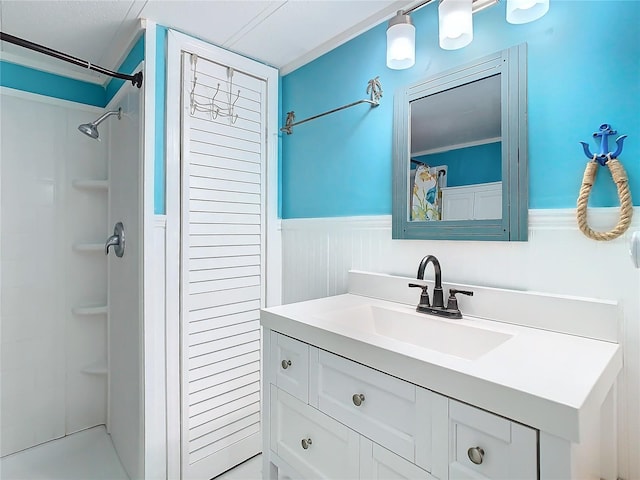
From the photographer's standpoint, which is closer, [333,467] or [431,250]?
[333,467]

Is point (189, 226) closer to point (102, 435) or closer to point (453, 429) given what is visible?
point (453, 429)

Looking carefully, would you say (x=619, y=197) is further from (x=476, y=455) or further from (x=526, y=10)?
(x=476, y=455)

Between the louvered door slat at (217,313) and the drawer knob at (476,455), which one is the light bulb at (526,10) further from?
the louvered door slat at (217,313)

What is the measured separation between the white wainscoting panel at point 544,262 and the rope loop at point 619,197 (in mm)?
24

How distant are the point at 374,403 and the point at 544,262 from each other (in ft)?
2.19

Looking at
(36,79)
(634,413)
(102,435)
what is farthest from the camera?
(102,435)

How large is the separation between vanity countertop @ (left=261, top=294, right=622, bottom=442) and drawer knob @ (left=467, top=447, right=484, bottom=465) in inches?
3.6

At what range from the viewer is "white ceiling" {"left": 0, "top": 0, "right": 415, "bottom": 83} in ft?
4.76

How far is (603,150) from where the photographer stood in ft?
3.13

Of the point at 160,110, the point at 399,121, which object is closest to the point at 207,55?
the point at 160,110

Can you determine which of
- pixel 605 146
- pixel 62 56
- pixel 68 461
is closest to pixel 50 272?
pixel 68 461

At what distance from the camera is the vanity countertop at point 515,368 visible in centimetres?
62

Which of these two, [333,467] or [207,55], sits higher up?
[207,55]

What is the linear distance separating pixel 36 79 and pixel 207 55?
1.09 meters
